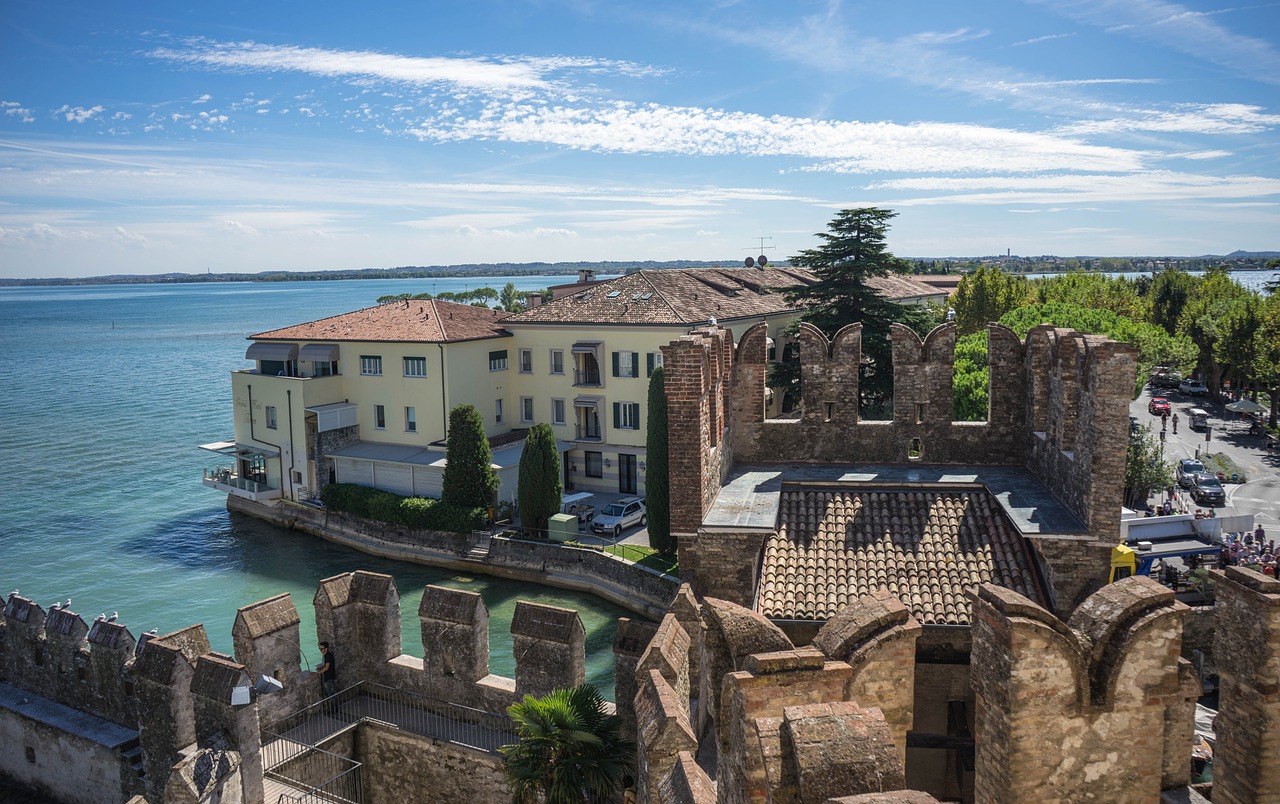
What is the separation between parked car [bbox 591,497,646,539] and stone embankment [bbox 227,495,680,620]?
2.80 metres

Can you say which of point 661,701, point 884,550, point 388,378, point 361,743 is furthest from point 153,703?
point 388,378

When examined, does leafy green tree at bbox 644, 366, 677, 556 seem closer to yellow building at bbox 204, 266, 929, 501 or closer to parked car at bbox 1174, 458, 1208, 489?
yellow building at bbox 204, 266, 929, 501

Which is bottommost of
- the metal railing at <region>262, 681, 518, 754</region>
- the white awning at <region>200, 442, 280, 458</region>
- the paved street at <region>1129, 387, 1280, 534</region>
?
the paved street at <region>1129, 387, 1280, 534</region>

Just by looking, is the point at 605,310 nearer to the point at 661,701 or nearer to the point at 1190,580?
the point at 1190,580

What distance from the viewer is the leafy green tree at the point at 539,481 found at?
3709 cm

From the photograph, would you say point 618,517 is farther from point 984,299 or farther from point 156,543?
point 984,299

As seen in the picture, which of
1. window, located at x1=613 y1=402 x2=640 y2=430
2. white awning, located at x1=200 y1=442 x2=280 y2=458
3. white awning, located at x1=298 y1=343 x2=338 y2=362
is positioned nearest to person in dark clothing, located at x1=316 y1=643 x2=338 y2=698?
window, located at x1=613 y1=402 x2=640 y2=430

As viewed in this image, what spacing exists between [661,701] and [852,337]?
9137mm

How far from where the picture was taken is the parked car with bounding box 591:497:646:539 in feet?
123

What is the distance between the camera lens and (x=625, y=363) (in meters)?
44.7

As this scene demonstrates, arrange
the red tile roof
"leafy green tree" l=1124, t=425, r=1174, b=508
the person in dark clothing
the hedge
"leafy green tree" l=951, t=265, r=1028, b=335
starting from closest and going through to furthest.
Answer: the person in dark clothing < "leafy green tree" l=1124, t=425, r=1174, b=508 < the hedge < the red tile roof < "leafy green tree" l=951, t=265, r=1028, b=335

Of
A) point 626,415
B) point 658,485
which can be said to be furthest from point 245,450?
point 658,485

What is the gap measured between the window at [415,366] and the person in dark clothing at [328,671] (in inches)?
1249

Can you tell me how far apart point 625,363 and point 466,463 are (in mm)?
10312
